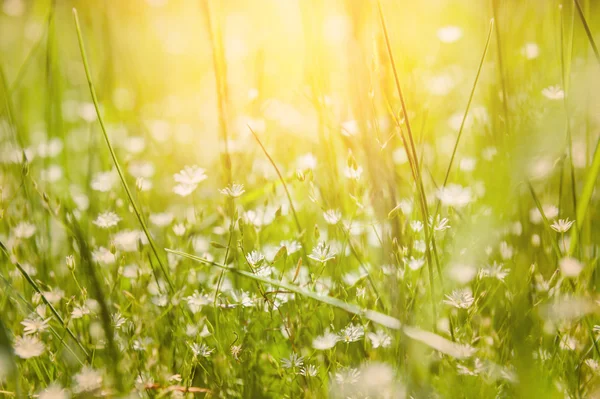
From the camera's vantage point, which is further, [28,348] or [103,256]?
[103,256]

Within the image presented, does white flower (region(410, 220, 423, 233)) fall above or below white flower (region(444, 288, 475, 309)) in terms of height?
above

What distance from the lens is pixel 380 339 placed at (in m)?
0.83

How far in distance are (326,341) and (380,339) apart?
9cm

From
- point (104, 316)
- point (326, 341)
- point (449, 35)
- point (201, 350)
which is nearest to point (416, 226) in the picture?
point (326, 341)

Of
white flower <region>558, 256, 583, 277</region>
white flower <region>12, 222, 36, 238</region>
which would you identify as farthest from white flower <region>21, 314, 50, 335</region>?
white flower <region>558, 256, 583, 277</region>

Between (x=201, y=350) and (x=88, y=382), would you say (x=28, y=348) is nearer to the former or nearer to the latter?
(x=88, y=382)

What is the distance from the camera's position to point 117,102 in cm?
217

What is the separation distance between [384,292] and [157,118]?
5.07 ft

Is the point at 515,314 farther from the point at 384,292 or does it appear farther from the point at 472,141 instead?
the point at 472,141

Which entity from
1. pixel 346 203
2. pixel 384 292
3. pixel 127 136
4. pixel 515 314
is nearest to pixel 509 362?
pixel 515 314

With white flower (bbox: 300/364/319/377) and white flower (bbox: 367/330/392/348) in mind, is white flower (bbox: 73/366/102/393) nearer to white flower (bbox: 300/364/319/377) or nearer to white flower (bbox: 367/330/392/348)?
white flower (bbox: 300/364/319/377)

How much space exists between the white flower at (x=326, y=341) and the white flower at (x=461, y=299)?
0.57ft

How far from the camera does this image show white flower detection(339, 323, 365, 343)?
799mm

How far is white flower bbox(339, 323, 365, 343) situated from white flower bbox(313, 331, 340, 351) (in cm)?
1
